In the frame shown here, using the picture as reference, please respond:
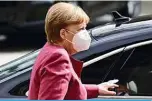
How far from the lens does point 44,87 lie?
256 centimetres

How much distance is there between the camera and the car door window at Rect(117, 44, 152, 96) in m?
3.35

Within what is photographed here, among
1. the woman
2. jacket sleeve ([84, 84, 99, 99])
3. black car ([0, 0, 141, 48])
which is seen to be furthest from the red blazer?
black car ([0, 0, 141, 48])

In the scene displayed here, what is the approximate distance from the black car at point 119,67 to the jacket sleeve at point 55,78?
0.73 metres

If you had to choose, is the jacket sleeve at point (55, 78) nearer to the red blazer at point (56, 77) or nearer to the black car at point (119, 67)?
the red blazer at point (56, 77)

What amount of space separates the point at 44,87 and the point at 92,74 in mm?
823

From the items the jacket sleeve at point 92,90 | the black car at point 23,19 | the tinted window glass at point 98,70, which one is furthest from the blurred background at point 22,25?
the jacket sleeve at point 92,90

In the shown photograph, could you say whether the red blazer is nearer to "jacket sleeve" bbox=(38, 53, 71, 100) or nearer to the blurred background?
"jacket sleeve" bbox=(38, 53, 71, 100)

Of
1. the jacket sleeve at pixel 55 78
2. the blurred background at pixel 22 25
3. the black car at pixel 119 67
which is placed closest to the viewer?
the jacket sleeve at pixel 55 78

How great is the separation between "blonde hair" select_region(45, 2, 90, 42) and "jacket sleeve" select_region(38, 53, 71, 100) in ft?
0.39

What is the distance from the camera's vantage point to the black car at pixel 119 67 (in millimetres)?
3330

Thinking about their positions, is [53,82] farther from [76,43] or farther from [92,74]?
[92,74]

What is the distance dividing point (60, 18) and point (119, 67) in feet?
2.71

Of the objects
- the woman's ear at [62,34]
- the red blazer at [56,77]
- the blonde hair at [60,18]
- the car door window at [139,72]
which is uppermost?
the blonde hair at [60,18]

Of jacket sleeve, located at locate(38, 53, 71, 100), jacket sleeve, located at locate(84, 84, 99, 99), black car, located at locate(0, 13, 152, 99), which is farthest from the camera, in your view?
black car, located at locate(0, 13, 152, 99)
